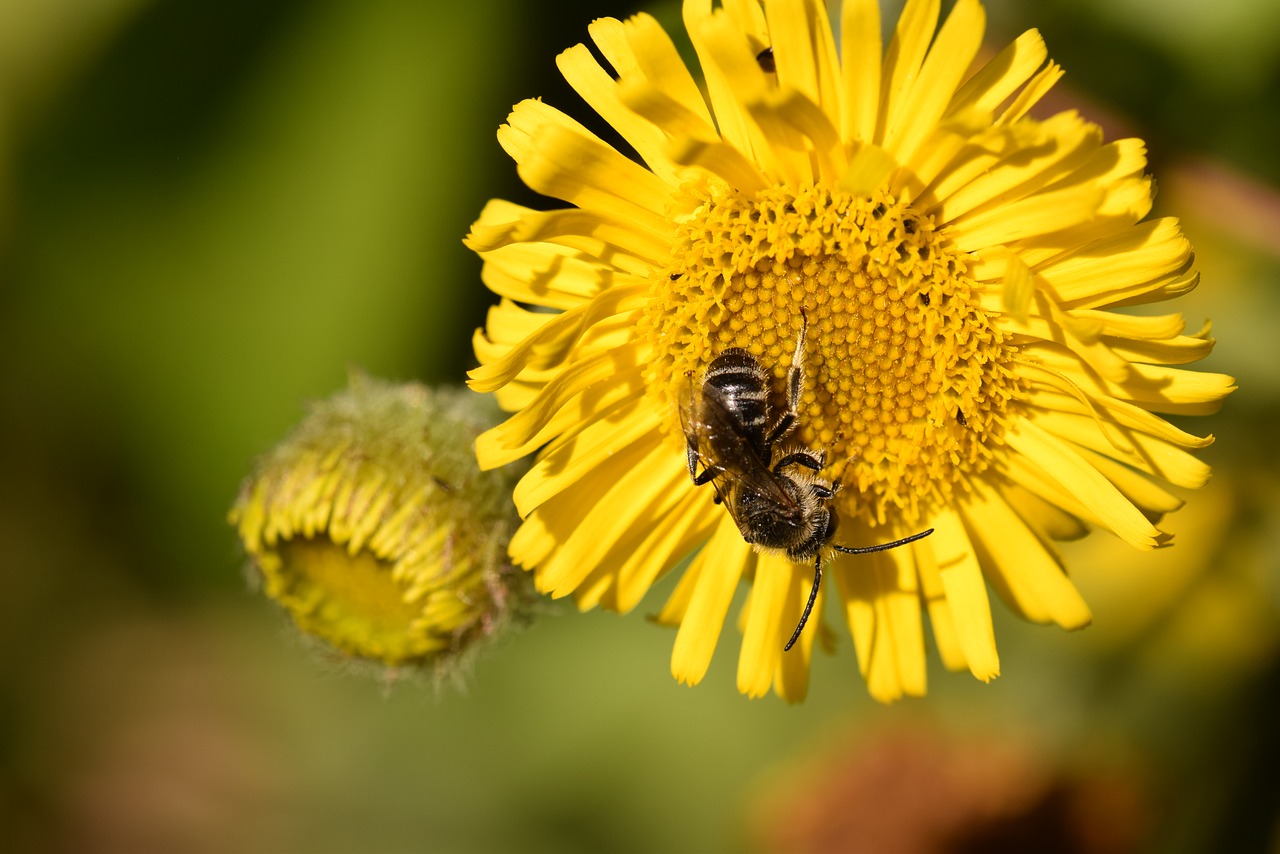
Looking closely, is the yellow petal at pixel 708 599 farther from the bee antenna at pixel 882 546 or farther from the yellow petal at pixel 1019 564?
the yellow petal at pixel 1019 564

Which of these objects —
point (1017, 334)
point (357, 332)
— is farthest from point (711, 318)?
point (357, 332)

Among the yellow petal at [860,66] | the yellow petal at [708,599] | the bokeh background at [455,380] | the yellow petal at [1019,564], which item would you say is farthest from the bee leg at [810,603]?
the bokeh background at [455,380]

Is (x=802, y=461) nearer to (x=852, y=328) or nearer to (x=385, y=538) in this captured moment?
(x=852, y=328)

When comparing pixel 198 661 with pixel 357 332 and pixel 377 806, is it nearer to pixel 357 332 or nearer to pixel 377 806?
pixel 377 806

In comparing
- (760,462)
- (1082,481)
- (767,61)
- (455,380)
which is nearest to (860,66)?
(767,61)

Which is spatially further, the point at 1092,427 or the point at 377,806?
the point at 377,806

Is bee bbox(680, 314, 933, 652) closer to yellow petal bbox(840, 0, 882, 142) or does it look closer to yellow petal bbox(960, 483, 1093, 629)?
yellow petal bbox(960, 483, 1093, 629)
